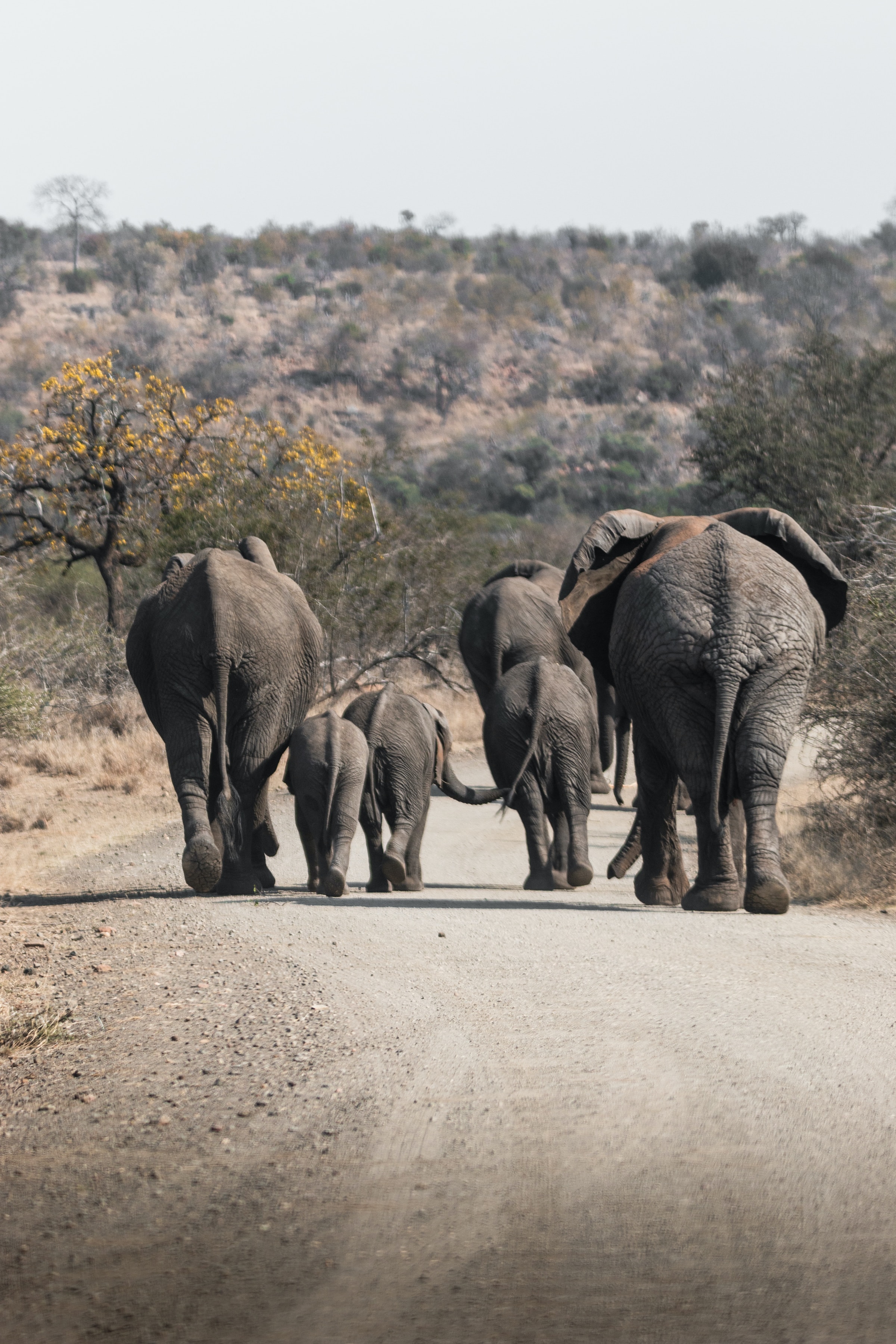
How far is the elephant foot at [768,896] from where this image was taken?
23.9 feet

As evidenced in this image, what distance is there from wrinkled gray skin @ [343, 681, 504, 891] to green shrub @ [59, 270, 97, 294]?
6419 centimetres

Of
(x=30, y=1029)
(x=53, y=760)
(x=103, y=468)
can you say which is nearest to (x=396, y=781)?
(x=30, y=1029)

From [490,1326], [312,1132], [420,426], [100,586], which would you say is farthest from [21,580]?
[420,426]

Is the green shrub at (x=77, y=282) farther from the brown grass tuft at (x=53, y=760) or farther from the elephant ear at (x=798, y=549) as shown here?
the elephant ear at (x=798, y=549)

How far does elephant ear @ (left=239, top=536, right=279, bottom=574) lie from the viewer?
9.72 meters

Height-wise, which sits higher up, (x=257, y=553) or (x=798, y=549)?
(x=798, y=549)

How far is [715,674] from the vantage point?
760cm

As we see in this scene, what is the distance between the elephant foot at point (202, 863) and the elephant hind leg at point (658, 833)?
2564mm

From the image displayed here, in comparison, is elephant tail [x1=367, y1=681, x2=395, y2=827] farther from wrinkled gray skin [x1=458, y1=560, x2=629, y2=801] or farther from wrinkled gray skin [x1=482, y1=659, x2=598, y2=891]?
wrinkled gray skin [x1=458, y1=560, x2=629, y2=801]

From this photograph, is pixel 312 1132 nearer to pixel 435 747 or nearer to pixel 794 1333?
pixel 794 1333

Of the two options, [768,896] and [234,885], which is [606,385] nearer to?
[234,885]

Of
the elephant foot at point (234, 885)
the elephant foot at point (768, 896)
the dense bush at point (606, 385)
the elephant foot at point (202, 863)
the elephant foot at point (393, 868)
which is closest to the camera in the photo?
the elephant foot at point (768, 896)

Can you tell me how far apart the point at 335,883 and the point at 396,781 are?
1.10 metres

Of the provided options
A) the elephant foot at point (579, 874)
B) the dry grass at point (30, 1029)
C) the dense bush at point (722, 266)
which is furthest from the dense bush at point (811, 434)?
the dense bush at point (722, 266)
